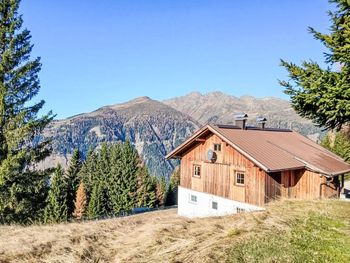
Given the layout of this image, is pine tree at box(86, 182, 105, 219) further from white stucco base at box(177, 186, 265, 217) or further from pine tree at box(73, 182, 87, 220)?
white stucco base at box(177, 186, 265, 217)

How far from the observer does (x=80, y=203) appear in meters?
63.8

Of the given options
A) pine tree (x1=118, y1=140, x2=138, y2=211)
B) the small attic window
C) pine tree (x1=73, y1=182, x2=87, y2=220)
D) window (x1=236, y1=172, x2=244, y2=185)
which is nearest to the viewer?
window (x1=236, y1=172, x2=244, y2=185)

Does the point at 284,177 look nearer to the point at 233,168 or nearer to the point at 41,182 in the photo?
the point at 233,168

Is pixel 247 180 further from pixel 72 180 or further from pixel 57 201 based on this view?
pixel 72 180

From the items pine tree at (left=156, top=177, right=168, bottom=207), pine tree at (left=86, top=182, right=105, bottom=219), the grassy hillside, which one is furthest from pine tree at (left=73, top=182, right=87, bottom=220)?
the grassy hillside

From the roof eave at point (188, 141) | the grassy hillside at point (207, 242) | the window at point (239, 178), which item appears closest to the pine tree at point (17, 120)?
the grassy hillside at point (207, 242)

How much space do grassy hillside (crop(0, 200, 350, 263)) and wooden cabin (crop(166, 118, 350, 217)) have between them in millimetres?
13090

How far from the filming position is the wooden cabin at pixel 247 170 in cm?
2291

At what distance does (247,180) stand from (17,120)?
1623 centimetres

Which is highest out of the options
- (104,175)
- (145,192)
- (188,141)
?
(188,141)

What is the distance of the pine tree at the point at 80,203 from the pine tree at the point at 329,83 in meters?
58.2

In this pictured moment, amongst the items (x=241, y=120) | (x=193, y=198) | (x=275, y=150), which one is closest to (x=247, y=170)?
(x=275, y=150)

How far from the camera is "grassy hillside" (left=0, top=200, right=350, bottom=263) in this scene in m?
6.55

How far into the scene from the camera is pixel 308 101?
12008 mm
